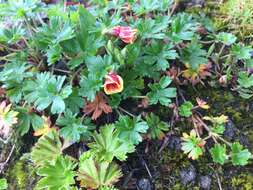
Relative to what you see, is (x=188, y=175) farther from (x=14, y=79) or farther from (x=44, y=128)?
(x=14, y=79)

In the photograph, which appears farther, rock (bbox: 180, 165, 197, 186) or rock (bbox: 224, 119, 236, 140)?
rock (bbox: 224, 119, 236, 140)

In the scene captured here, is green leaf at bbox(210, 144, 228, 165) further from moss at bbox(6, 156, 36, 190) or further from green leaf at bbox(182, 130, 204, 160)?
moss at bbox(6, 156, 36, 190)

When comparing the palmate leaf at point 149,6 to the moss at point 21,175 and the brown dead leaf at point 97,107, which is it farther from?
the moss at point 21,175

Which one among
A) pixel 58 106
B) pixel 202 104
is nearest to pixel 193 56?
pixel 202 104

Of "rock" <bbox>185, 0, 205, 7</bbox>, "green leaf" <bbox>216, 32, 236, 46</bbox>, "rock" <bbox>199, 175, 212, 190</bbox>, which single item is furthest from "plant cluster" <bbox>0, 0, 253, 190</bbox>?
"rock" <bbox>185, 0, 205, 7</bbox>

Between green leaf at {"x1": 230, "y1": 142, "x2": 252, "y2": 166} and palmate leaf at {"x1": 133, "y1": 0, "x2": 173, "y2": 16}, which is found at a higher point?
palmate leaf at {"x1": 133, "y1": 0, "x2": 173, "y2": 16}

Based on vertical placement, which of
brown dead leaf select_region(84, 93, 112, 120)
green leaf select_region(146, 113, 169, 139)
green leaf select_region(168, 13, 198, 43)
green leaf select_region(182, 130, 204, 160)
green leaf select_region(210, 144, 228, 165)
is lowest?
green leaf select_region(210, 144, 228, 165)

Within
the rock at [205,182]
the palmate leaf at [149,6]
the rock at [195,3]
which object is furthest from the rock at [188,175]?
the rock at [195,3]

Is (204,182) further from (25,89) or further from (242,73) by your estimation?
(25,89)
